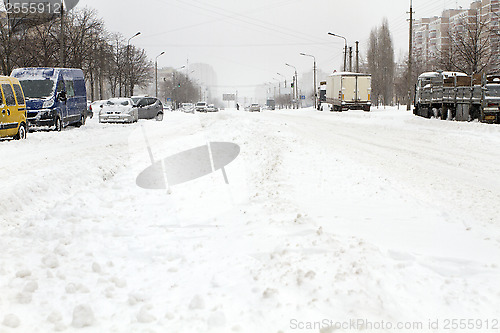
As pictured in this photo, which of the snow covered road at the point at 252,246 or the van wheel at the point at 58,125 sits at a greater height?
the van wheel at the point at 58,125

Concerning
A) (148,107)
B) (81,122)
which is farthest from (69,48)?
(81,122)

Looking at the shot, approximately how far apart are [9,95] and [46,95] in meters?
4.36

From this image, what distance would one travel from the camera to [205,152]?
1175 centimetres

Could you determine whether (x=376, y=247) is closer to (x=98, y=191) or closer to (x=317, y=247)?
(x=317, y=247)

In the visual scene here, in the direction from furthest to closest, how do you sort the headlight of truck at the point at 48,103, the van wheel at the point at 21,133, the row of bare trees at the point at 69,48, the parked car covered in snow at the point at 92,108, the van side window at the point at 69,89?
the row of bare trees at the point at 69,48 → the parked car covered in snow at the point at 92,108 → the van side window at the point at 69,89 → the headlight of truck at the point at 48,103 → the van wheel at the point at 21,133

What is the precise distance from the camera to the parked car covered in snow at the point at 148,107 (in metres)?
31.6

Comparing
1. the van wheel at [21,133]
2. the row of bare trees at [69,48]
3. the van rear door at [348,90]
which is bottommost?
the van wheel at [21,133]

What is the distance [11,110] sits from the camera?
15.4 meters

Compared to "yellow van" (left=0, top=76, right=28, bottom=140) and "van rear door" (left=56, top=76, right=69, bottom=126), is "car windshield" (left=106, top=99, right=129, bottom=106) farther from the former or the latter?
"yellow van" (left=0, top=76, right=28, bottom=140)

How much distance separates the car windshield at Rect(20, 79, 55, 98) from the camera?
65.0 ft

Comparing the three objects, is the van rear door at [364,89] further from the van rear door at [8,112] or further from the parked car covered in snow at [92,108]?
the van rear door at [8,112]

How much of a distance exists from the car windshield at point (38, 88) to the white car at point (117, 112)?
709 centimetres

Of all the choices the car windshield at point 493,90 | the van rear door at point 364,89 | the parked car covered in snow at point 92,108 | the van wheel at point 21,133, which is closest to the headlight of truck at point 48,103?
the van wheel at point 21,133

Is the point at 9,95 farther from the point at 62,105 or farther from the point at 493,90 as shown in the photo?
the point at 493,90
